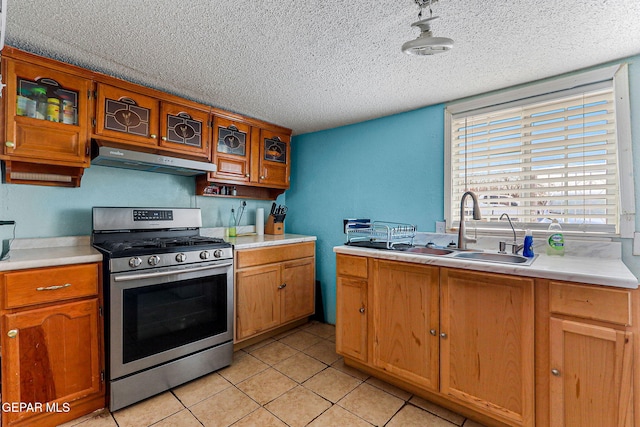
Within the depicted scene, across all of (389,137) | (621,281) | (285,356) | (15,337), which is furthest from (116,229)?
(621,281)

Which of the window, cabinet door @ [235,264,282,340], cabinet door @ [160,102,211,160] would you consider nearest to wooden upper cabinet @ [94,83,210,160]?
cabinet door @ [160,102,211,160]

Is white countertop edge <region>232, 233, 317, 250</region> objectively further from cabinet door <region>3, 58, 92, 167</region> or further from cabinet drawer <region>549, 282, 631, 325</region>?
cabinet drawer <region>549, 282, 631, 325</region>

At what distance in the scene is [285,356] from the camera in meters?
2.55

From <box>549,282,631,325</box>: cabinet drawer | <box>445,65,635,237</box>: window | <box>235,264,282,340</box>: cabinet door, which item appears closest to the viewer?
<box>549,282,631,325</box>: cabinet drawer

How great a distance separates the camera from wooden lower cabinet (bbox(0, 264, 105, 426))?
157cm

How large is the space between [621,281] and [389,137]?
2.00m

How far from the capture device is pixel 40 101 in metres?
1.87

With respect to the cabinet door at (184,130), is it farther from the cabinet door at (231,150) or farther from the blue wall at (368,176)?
the blue wall at (368,176)

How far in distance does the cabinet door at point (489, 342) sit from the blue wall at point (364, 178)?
0.94m

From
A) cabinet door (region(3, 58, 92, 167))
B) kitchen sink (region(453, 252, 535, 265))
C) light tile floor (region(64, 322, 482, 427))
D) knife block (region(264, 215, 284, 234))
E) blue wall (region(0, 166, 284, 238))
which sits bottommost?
light tile floor (region(64, 322, 482, 427))

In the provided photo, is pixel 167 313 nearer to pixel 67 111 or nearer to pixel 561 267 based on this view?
pixel 67 111

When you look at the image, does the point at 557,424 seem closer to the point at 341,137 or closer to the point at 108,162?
the point at 341,137

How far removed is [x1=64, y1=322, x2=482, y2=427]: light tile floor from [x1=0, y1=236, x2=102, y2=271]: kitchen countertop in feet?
3.10

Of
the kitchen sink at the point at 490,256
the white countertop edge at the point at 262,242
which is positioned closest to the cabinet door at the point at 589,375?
the kitchen sink at the point at 490,256
